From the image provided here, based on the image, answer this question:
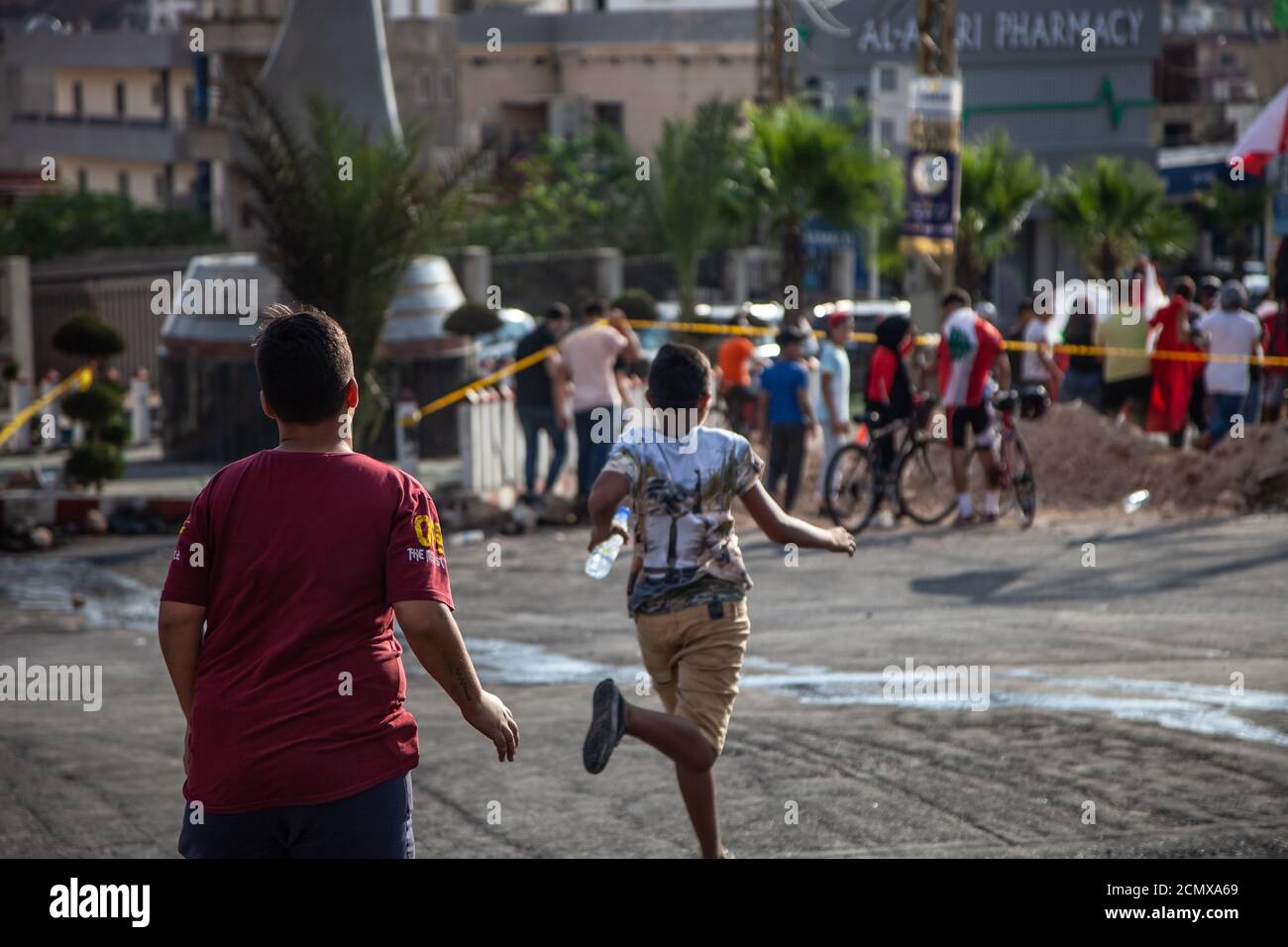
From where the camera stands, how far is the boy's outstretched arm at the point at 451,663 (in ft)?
13.5

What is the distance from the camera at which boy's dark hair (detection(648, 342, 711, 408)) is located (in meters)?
6.40

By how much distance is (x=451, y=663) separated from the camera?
422 centimetres

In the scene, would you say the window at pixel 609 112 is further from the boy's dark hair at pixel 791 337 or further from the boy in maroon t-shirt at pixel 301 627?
the boy in maroon t-shirt at pixel 301 627

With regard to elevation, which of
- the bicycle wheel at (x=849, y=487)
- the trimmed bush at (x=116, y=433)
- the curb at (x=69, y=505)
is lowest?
the curb at (x=69, y=505)

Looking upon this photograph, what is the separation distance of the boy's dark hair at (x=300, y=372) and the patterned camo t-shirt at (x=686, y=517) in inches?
90.8

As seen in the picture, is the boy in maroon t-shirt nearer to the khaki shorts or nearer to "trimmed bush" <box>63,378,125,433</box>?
the khaki shorts

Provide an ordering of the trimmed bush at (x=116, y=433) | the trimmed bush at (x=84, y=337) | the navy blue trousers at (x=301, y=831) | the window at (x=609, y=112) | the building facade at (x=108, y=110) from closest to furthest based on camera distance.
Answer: the navy blue trousers at (x=301, y=831), the trimmed bush at (x=116, y=433), the trimmed bush at (x=84, y=337), the window at (x=609, y=112), the building facade at (x=108, y=110)

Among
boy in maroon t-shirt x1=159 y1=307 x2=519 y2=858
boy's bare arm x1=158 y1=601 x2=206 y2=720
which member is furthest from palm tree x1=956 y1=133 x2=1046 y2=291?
boy's bare arm x1=158 y1=601 x2=206 y2=720

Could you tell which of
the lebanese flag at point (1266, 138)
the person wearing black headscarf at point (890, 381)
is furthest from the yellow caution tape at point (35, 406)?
the lebanese flag at point (1266, 138)

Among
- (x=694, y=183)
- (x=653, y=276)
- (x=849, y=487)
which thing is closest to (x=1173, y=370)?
(x=849, y=487)

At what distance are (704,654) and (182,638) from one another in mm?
2494

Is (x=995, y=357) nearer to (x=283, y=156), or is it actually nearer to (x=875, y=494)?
(x=875, y=494)

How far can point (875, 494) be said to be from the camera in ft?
49.7
